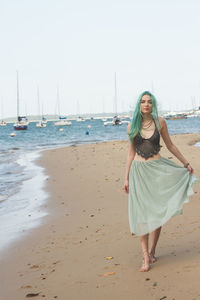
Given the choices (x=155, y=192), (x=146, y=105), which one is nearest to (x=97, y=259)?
(x=155, y=192)

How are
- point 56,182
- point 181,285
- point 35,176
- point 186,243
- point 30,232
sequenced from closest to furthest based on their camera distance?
point 181,285
point 186,243
point 30,232
point 56,182
point 35,176

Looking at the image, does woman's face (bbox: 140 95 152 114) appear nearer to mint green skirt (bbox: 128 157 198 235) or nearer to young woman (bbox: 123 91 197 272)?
young woman (bbox: 123 91 197 272)

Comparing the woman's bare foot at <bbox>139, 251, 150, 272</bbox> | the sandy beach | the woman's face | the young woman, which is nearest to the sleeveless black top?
the young woman

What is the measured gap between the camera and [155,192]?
4289mm

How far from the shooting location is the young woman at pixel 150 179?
4.25 m

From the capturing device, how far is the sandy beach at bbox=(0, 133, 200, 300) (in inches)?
152

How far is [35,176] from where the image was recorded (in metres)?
14.2

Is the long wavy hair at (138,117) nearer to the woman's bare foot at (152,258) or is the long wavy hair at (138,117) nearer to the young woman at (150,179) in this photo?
the young woman at (150,179)

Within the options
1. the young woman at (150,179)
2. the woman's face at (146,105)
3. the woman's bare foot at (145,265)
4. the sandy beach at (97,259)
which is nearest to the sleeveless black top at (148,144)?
the young woman at (150,179)

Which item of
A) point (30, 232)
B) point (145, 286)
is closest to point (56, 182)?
point (30, 232)

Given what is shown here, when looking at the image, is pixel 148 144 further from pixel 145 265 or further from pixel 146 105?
pixel 145 265

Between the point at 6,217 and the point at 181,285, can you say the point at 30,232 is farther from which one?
the point at 181,285

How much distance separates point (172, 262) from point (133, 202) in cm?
79

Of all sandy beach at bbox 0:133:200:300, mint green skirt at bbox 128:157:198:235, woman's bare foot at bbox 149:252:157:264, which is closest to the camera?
sandy beach at bbox 0:133:200:300
